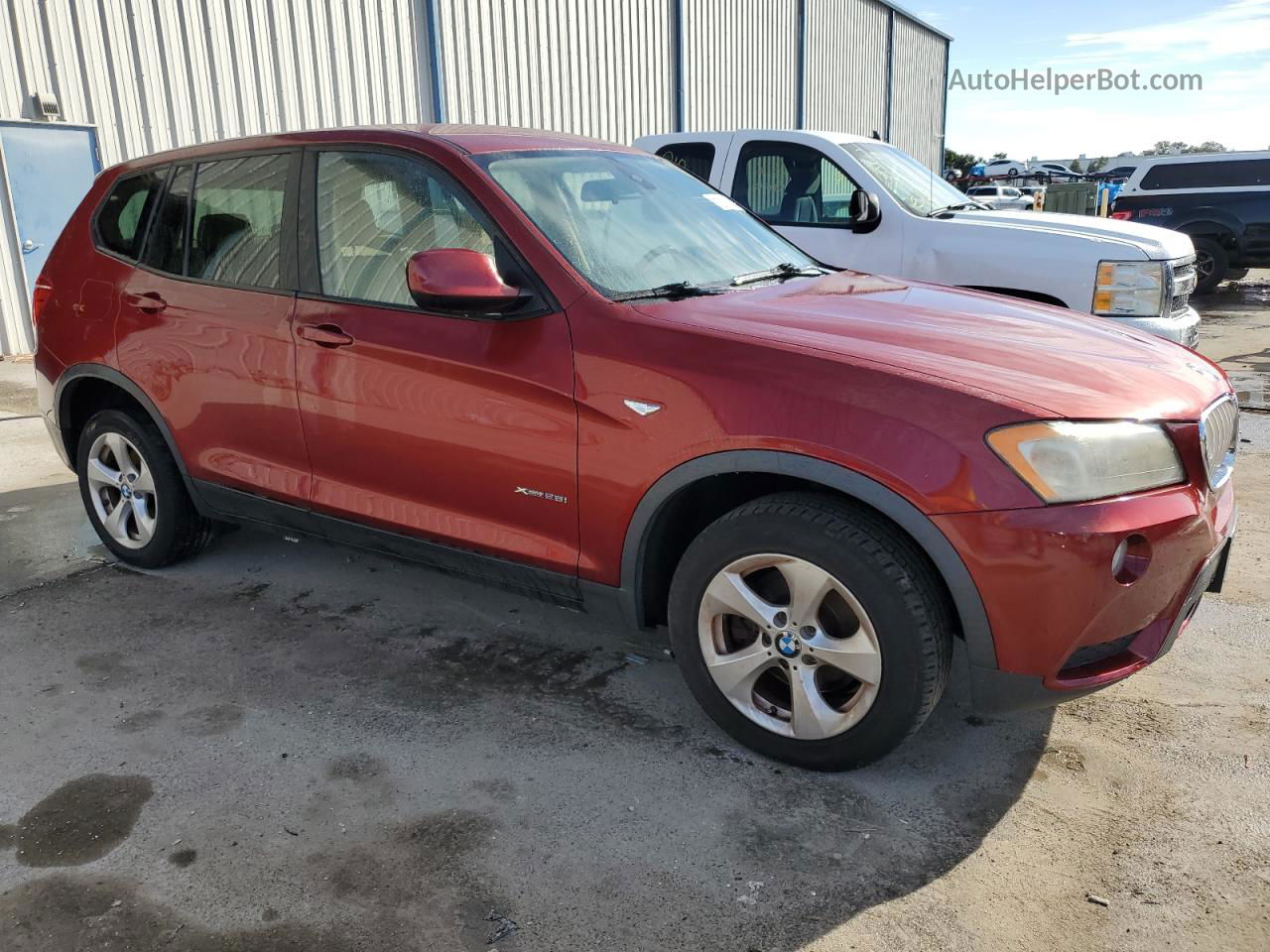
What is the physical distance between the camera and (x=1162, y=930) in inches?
87.3

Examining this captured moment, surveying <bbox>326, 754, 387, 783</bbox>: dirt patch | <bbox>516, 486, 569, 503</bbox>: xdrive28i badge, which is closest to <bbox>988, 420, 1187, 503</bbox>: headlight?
<bbox>516, 486, 569, 503</bbox>: xdrive28i badge

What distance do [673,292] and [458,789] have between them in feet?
5.25

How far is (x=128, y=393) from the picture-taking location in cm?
418

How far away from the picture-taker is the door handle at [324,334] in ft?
11.0

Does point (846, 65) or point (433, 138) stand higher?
point (846, 65)

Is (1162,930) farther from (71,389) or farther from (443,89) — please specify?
(443,89)

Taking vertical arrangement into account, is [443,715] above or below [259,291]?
below

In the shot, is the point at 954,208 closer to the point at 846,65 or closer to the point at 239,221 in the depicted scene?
the point at 239,221

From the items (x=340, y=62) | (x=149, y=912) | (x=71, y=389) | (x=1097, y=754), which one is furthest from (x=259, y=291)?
(x=340, y=62)

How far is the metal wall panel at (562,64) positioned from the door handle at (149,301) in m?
9.22

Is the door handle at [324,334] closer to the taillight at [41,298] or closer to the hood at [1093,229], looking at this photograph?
the taillight at [41,298]

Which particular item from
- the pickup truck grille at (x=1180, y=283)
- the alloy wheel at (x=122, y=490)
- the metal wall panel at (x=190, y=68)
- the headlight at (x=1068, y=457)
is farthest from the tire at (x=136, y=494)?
the metal wall panel at (x=190, y=68)

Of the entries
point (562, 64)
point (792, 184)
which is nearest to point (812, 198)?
point (792, 184)

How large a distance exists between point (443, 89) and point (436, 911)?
38.4 ft
